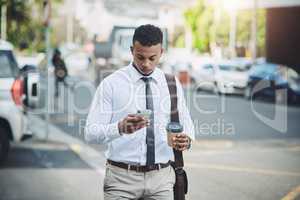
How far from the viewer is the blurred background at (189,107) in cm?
876

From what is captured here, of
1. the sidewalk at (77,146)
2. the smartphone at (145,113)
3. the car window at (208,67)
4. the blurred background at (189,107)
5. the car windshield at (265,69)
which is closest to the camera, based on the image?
the smartphone at (145,113)

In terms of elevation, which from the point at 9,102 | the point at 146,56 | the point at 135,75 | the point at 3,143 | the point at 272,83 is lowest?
the point at 3,143

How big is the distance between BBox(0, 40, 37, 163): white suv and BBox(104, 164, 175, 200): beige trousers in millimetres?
6048

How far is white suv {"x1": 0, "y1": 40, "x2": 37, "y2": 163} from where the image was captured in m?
9.73

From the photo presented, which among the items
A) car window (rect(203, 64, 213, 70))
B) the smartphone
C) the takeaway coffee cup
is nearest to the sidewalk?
the takeaway coffee cup

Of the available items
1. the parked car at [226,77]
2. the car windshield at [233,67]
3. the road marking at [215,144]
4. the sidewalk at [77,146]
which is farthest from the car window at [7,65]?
the car windshield at [233,67]

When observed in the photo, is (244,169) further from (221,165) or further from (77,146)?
(77,146)

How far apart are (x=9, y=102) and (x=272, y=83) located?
51.6 ft

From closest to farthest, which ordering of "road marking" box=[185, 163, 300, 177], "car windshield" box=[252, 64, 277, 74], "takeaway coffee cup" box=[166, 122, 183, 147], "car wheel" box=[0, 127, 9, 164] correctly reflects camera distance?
"takeaway coffee cup" box=[166, 122, 183, 147] < "road marking" box=[185, 163, 300, 177] < "car wheel" box=[0, 127, 9, 164] < "car windshield" box=[252, 64, 277, 74]

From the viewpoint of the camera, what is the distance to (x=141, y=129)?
12.6 feet

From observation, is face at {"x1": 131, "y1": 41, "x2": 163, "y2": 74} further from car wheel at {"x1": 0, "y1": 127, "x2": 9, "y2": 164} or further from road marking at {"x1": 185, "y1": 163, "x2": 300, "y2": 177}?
car wheel at {"x1": 0, "y1": 127, "x2": 9, "y2": 164}

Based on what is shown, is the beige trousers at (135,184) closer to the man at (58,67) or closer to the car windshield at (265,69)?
the man at (58,67)

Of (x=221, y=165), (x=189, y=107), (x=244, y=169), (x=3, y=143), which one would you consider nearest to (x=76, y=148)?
(x=3, y=143)

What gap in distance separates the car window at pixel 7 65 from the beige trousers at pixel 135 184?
20.0 ft
